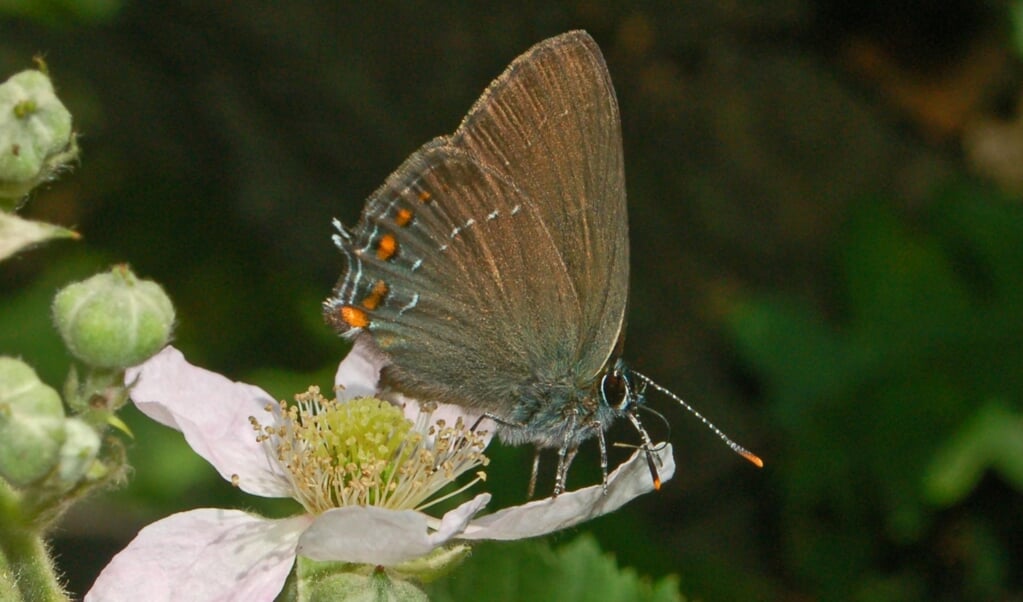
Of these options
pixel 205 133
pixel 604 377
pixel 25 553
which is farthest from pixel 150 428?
pixel 25 553

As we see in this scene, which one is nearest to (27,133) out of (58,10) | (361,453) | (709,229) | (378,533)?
(378,533)

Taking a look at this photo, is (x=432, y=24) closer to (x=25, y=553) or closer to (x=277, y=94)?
(x=277, y=94)

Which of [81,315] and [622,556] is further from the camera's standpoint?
[622,556]

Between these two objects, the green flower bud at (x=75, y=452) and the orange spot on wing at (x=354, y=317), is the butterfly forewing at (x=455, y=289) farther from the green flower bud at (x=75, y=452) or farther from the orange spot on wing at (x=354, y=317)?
the green flower bud at (x=75, y=452)

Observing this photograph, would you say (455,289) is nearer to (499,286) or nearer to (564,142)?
(499,286)

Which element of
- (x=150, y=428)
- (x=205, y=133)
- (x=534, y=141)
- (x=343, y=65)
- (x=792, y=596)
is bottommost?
(x=792, y=596)

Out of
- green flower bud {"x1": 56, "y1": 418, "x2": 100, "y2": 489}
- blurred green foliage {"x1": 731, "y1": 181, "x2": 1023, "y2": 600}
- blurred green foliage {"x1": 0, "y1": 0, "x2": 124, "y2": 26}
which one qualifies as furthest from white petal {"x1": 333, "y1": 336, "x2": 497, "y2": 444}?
blurred green foliage {"x1": 731, "y1": 181, "x2": 1023, "y2": 600}
